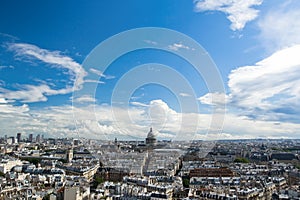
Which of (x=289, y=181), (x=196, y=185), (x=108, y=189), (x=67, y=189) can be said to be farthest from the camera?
(x=289, y=181)

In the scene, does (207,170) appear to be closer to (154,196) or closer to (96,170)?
(96,170)

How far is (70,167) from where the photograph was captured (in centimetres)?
2812

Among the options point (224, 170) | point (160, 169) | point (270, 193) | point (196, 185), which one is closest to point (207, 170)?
point (224, 170)

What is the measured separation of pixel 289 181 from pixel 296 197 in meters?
8.21

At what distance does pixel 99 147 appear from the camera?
45531 mm

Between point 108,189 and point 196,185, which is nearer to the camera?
point 108,189

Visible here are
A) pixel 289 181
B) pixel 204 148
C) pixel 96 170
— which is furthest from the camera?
pixel 204 148

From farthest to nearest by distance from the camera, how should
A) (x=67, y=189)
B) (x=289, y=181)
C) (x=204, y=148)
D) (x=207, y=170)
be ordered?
(x=204, y=148)
(x=207, y=170)
(x=289, y=181)
(x=67, y=189)

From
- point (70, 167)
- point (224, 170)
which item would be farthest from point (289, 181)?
point (70, 167)

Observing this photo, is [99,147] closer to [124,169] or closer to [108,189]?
[124,169]

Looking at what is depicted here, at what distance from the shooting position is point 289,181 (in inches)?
910

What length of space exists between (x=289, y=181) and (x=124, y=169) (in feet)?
34.0

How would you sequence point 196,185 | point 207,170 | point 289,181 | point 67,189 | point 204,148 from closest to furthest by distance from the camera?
1. point 67,189
2. point 196,185
3. point 289,181
4. point 207,170
5. point 204,148

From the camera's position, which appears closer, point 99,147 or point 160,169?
point 160,169
